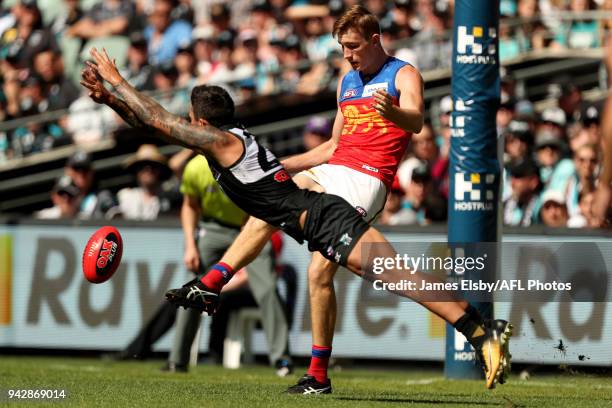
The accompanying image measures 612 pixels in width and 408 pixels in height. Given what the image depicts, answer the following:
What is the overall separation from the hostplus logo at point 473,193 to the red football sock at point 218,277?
2.91 meters

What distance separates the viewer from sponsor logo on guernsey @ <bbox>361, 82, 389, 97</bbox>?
924 cm

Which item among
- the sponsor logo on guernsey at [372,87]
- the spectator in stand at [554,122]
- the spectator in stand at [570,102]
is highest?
the spectator in stand at [570,102]

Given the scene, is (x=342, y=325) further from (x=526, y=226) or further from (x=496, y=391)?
(x=496, y=391)

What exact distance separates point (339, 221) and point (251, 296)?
5.90m

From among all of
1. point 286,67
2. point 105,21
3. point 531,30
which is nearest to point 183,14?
point 105,21

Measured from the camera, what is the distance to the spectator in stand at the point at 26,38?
69.9 ft

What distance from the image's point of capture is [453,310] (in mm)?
8195

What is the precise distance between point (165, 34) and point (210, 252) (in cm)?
922

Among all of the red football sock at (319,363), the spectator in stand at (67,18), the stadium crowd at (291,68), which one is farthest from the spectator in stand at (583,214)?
the spectator in stand at (67,18)

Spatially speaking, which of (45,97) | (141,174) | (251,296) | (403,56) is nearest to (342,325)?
(251,296)

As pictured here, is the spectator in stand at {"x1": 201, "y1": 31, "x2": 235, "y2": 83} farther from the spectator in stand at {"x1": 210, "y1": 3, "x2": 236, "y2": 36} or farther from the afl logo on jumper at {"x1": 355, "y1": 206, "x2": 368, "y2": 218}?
the afl logo on jumper at {"x1": 355, "y1": 206, "x2": 368, "y2": 218}

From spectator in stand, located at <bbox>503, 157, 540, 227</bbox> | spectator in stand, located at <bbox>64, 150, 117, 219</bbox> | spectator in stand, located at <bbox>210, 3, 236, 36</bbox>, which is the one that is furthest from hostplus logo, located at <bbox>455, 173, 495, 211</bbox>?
spectator in stand, located at <bbox>210, 3, 236, 36</bbox>

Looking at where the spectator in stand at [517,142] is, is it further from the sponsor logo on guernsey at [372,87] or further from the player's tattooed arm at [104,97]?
the player's tattooed arm at [104,97]

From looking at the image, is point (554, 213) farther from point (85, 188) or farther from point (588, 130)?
point (85, 188)
